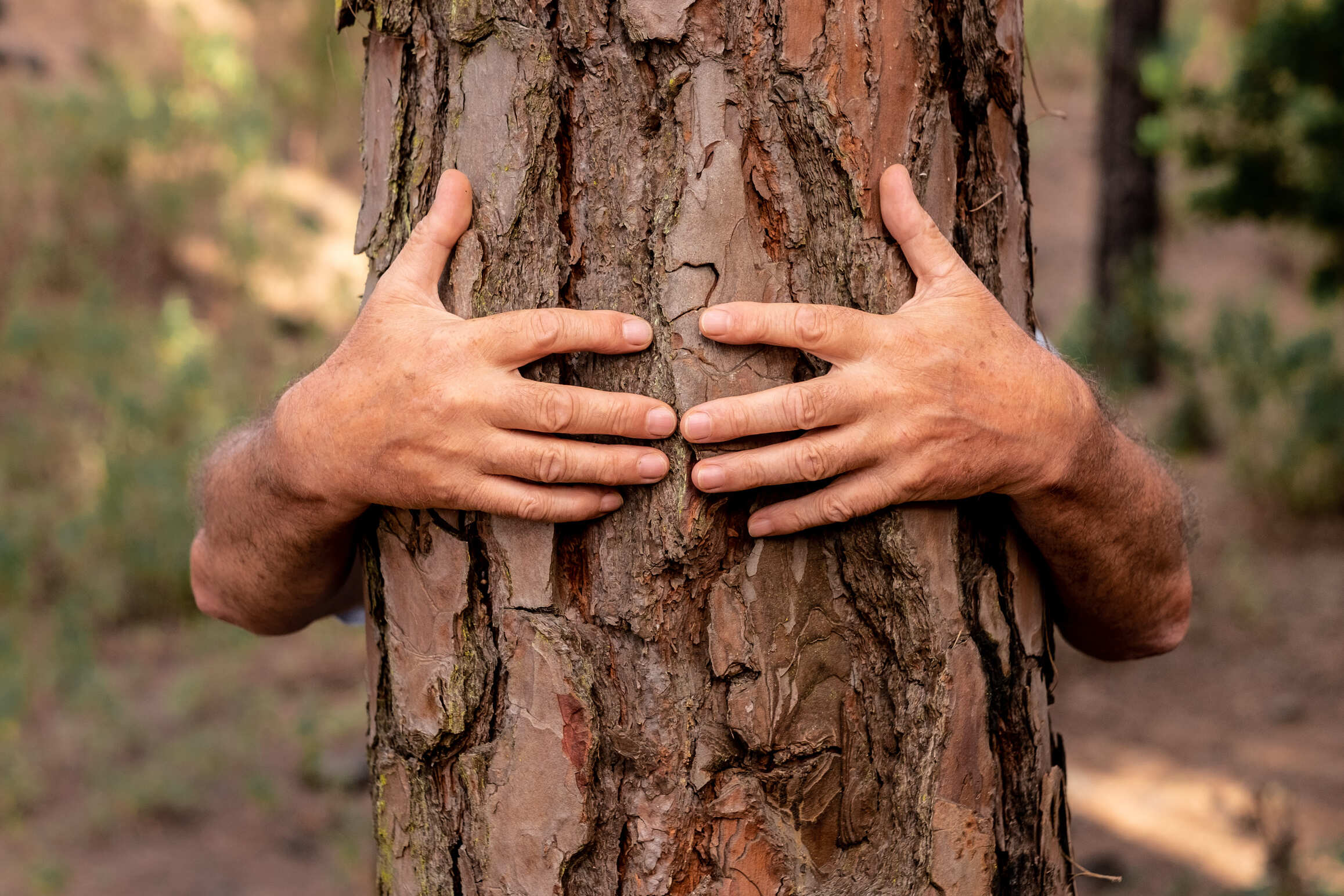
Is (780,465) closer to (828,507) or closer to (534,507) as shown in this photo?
(828,507)

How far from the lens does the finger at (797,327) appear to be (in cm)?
123

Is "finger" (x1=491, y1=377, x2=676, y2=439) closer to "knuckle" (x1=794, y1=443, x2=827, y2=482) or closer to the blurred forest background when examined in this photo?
"knuckle" (x1=794, y1=443, x2=827, y2=482)

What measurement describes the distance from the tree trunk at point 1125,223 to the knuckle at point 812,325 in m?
6.61

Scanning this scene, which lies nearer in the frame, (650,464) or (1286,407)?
(650,464)

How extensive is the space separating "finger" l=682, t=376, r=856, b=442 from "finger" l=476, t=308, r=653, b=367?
13 cm

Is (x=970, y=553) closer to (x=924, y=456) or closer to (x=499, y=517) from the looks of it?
(x=924, y=456)

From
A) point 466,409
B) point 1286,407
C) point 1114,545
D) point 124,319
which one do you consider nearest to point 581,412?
point 466,409

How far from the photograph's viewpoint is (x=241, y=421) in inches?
70.6

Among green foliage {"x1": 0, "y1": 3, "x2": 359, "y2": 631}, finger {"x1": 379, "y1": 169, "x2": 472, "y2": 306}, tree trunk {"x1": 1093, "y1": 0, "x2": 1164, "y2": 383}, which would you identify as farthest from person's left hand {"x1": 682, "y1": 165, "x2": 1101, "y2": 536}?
tree trunk {"x1": 1093, "y1": 0, "x2": 1164, "y2": 383}

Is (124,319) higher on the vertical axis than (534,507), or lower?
higher

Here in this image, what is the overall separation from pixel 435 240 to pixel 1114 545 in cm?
98

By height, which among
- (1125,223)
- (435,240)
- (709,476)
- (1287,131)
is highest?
(1125,223)

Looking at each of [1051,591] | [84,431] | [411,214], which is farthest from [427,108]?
[84,431]

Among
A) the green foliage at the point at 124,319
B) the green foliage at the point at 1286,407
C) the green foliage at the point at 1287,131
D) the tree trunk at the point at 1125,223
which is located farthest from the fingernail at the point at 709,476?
the tree trunk at the point at 1125,223
